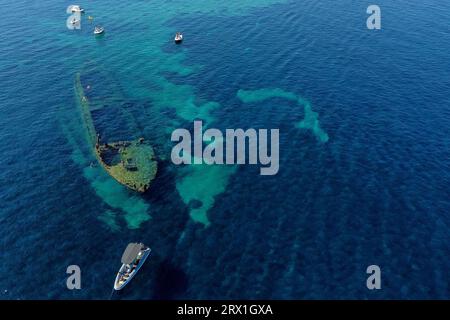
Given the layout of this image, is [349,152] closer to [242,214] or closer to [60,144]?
[242,214]

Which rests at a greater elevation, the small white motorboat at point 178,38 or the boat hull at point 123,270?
the small white motorboat at point 178,38

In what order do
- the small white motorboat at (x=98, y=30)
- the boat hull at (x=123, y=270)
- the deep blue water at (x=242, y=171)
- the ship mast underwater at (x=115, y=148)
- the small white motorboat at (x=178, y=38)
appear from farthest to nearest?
the small white motorboat at (x=98, y=30) → the small white motorboat at (x=178, y=38) → the ship mast underwater at (x=115, y=148) → the deep blue water at (x=242, y=171) → the boat hull at (x=123, y=270)

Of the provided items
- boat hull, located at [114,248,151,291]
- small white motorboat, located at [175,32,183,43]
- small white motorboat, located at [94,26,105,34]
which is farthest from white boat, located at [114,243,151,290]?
small white motorboat, located at [94,26,105,34]

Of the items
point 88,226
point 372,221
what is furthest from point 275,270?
point 88,226

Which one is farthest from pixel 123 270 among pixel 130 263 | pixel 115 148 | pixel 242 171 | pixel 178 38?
pixel 178 38

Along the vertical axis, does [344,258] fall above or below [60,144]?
below

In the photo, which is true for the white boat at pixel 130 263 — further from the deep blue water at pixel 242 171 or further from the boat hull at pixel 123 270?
the deep blue water at pixel 242 171

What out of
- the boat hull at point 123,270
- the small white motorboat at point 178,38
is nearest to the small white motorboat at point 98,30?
the small white motorboat at point 178,38
